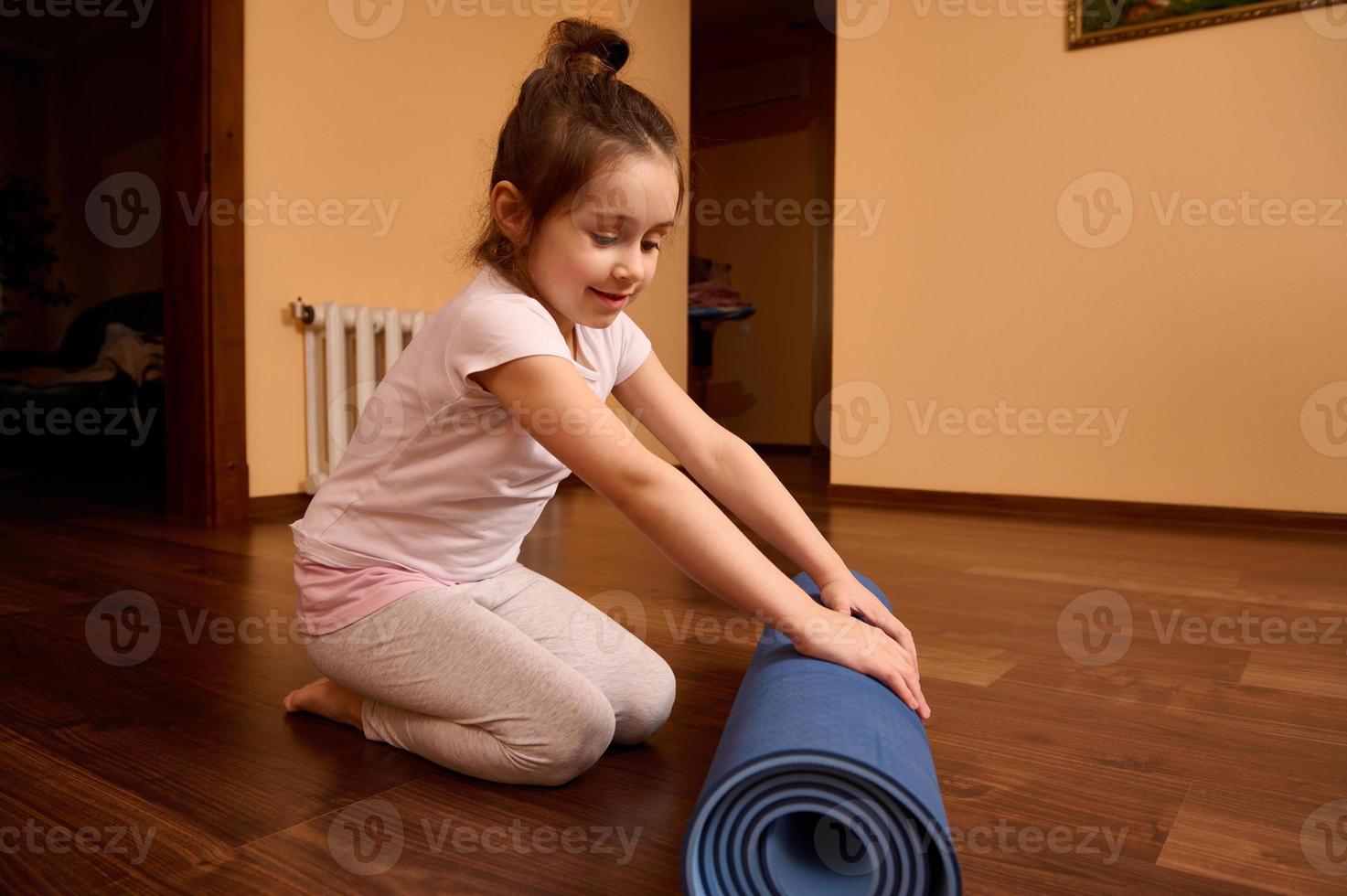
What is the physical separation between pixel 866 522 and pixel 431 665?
187 cm

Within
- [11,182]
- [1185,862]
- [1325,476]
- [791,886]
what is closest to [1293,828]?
[1185,862]

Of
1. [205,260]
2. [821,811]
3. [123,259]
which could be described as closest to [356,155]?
[205,260]

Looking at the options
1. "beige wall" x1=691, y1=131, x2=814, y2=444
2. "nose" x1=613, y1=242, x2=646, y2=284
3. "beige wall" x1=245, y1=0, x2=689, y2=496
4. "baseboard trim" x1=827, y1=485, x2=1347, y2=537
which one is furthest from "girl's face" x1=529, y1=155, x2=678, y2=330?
"beige wall" x1=691, y1=131, x2=814, y2=444

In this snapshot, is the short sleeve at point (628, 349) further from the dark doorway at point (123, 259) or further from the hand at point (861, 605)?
the dark doorway at point (123, 259)

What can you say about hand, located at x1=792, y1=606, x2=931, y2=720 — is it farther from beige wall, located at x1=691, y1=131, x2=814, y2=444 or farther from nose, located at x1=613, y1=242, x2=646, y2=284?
beige wall, located at x1=691, y1=131, x2=814, y2=444

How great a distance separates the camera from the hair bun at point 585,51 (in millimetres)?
978

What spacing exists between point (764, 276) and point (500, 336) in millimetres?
5112

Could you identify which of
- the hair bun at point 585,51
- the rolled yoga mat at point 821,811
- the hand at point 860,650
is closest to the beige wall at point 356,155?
the hair bun at point 585,51

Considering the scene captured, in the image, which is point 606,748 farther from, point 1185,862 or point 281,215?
point 281,215

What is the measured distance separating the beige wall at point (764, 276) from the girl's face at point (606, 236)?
185 inches

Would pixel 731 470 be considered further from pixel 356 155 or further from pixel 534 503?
pixel 356 155

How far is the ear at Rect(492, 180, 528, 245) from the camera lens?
0.96 m

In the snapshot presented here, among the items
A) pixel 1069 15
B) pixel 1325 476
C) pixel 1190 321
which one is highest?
pixel 1069 15

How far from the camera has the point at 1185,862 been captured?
2.35 ft
